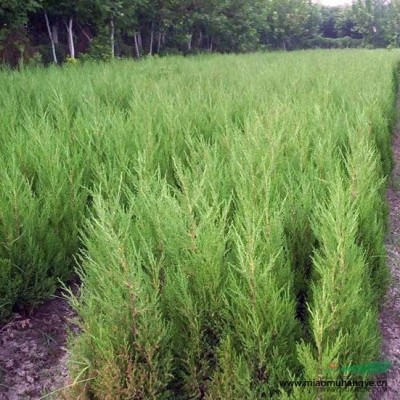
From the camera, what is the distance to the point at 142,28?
67.6 feet

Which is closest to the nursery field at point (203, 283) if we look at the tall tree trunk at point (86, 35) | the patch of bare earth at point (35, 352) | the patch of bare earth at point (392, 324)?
the patch of bare earth at point (35, 352)

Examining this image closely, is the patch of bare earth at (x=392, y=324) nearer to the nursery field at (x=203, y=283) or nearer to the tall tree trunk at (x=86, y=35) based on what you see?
the nursery field at (x=203, y=283)

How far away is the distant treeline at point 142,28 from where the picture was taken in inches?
496

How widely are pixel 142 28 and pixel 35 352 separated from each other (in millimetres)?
19973

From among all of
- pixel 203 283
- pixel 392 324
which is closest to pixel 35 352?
pixel 203 283

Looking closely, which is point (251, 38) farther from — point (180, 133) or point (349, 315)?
point (349, 315)

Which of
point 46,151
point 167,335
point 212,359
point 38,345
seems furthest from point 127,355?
point 46,151

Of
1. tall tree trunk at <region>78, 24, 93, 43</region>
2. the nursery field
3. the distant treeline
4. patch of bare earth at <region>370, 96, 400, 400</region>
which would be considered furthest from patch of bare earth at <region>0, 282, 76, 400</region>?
tall tree trunk at <region>78, 24, 93, 43</region>

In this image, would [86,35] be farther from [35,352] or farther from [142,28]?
[35,352]

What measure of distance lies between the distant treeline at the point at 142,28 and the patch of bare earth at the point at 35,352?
8374 mm

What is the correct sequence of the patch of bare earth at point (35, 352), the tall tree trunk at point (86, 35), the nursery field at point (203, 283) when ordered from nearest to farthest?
the nursery field at point (203, 283), the patch of bare earth at point (35, 352), the tall tree trunk at point (86, 35)

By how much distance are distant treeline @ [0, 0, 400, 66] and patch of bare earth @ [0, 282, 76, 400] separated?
8.37m

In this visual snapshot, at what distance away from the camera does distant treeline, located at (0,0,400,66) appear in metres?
12.6

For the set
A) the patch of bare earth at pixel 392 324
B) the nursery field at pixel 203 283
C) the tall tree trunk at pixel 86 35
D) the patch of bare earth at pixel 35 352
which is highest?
the tall tree trunk at pixel 86 35
